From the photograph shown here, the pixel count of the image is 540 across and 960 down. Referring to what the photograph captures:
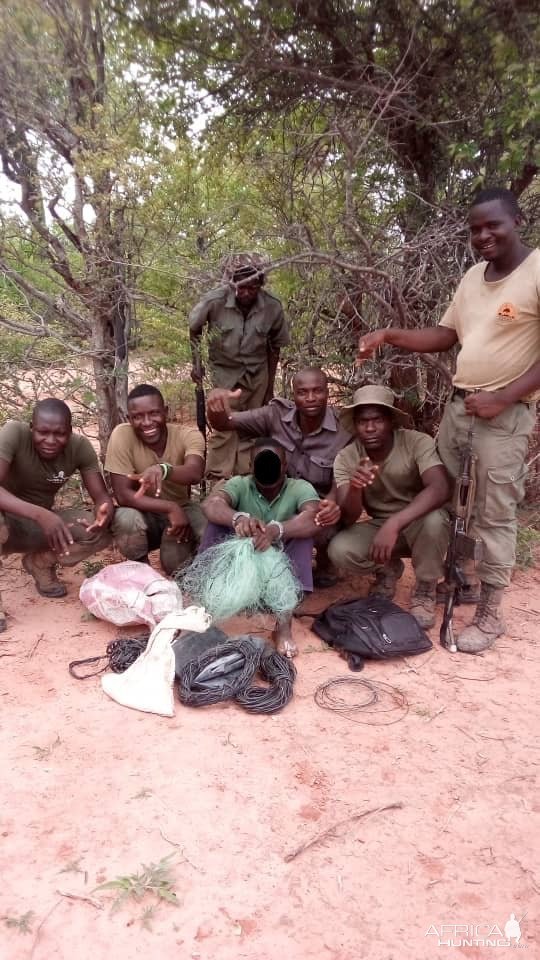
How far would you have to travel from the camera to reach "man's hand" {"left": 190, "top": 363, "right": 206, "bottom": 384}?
194 inches

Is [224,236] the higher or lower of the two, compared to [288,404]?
higher

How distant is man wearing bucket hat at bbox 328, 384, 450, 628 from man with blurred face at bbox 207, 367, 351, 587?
0.54 ft

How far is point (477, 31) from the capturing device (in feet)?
11.3

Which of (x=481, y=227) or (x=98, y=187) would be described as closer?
(x=481, y=227)

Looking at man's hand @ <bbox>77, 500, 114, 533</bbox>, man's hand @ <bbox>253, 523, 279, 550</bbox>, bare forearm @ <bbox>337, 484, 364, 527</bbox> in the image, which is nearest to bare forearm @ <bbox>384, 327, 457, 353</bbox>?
bare forearm @ <bbox>337, 484, 364, 527</bbox>

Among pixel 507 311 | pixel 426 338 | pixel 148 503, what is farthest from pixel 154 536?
pixel 507 311

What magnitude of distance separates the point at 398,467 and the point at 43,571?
2.27 m

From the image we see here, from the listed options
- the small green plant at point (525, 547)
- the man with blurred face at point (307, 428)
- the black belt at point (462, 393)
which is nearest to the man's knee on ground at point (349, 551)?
the man with blurred face at point (307, 428)

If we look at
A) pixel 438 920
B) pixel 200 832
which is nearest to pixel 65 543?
pixel 200 832

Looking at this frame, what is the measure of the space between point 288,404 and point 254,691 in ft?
6.17

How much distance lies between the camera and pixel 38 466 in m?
3.88

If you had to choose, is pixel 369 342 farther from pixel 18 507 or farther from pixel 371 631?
pixel 18 507

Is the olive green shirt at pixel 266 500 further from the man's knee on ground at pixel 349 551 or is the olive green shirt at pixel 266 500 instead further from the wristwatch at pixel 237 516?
the man's knee on ground at pixel 349 551

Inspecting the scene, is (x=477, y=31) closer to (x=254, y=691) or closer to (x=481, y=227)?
(x=481, y=227)
